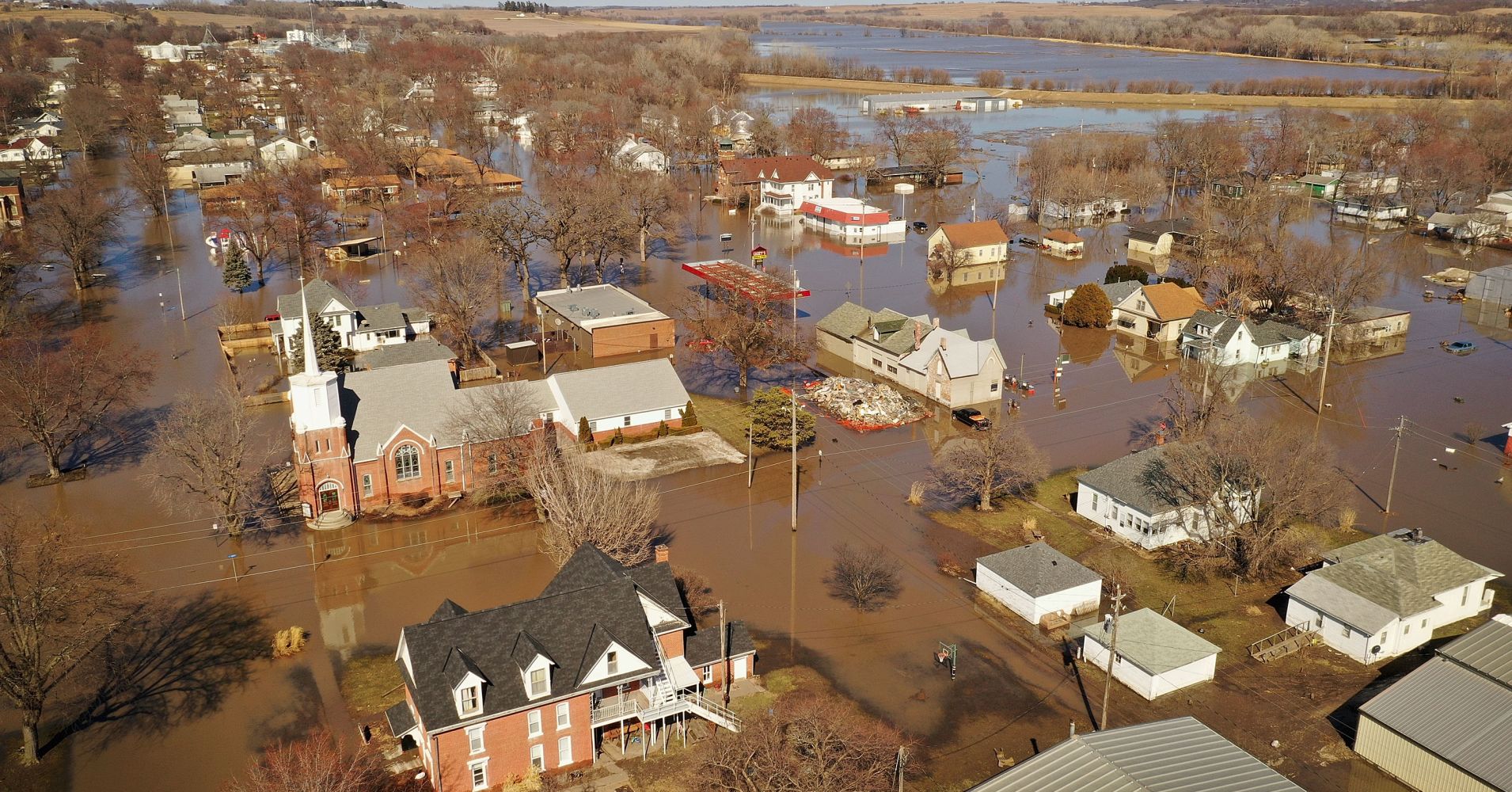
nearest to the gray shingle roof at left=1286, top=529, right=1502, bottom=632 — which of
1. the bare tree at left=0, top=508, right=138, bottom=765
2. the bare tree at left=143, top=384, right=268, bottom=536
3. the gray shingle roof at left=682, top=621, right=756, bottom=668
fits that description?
the gray shingle roof at left=682, top=621, right=756, bottom=668

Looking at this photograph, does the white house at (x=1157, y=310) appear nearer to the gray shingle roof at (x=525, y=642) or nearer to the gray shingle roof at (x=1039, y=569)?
the gray shingle roof at (x=1039, y=569)

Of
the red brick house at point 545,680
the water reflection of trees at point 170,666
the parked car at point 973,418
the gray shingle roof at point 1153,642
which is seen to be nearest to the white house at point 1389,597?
the gray shingle roof at point 1153,642

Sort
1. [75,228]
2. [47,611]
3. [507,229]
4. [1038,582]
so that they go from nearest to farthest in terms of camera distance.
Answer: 1. [47,611]
2. [1038,582]
3. [507,229]
4. [75,228]

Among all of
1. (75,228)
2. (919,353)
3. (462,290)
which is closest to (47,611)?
(462,290)

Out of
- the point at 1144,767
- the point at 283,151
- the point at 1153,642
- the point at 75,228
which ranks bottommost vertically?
the point at 1153,642

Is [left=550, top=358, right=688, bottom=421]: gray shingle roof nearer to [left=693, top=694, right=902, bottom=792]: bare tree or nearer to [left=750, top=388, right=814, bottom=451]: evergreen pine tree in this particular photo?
[left=750, top=388, right=814, bottom=451]: evergreen pine tree

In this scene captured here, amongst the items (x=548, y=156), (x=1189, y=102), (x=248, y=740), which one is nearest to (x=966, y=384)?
(x=248, y=740)

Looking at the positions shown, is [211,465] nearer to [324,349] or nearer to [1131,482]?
[324,349]
